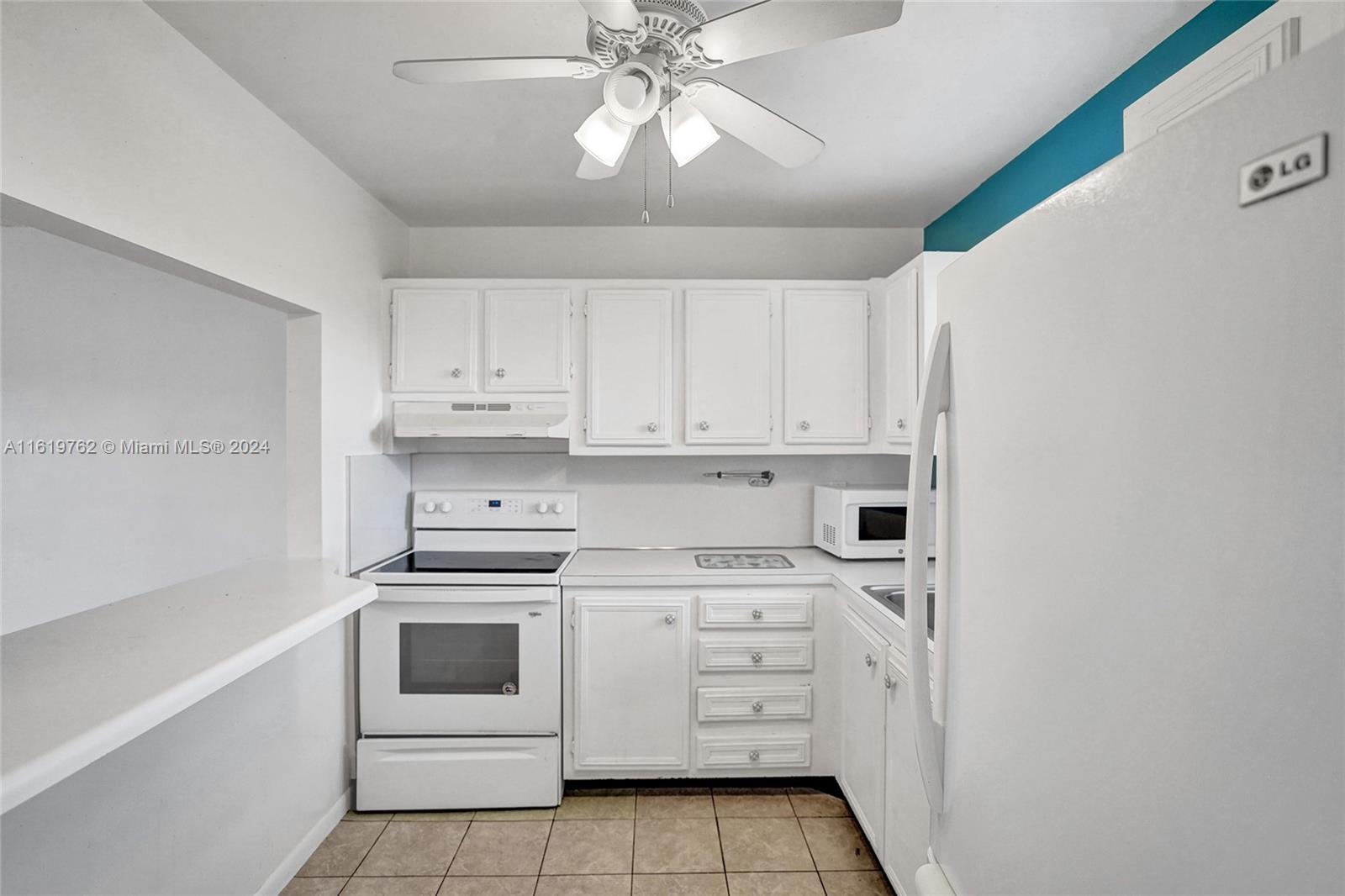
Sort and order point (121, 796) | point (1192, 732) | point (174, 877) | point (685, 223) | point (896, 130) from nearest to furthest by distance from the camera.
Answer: point (1192, 732)
point (121, 796)
point (174, 877)
point (896, 130)
point (685, 223)

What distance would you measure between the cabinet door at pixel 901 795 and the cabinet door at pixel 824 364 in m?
1.17

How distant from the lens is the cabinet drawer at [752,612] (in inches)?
101

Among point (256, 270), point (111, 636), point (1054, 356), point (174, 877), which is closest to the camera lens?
point (1054, 356)

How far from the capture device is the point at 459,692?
2.50m

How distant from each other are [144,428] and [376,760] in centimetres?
161

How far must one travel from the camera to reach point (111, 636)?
1457 millimetres

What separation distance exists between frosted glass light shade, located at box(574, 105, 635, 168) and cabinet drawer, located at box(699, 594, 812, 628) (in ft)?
5.57

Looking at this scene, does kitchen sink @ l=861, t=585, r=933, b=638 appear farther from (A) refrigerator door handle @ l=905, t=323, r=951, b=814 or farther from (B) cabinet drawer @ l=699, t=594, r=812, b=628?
(A) refrigerator door handle @ l=905, t=323, r=951, b=814

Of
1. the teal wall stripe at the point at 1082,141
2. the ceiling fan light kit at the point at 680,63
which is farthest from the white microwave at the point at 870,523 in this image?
the ceiling fan light kit at the point at 680,63

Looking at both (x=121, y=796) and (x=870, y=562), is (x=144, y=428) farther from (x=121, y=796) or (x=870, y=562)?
(x=870, y=562)

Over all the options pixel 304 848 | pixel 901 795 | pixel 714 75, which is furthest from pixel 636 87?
pixel 304 848

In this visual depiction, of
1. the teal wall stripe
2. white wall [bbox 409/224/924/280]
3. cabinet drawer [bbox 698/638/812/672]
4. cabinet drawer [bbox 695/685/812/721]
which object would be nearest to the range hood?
white wall [bbox 409/224/924/280]

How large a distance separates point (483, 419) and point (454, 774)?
143 centimetres

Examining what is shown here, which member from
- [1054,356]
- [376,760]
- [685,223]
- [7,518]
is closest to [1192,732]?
[1054,356]
